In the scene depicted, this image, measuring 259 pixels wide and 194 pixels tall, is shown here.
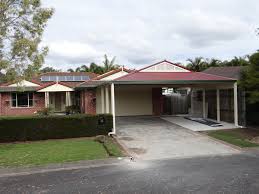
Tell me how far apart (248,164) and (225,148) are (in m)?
2.72

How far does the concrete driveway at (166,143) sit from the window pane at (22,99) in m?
15.6

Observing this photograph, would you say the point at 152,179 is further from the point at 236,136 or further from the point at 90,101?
the point at 90,101

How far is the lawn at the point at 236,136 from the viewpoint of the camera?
12.6 meters

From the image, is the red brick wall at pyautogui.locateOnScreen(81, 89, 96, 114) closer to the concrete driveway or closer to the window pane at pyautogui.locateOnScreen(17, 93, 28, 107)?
the window pane at pyautogui.locateOnScreen(17, 93, 28, 107)

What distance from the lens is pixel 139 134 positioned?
15906 mm

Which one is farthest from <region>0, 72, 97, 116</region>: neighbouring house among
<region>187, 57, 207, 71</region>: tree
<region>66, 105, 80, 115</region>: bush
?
<region>187, 57, 207, 71</region>: tree

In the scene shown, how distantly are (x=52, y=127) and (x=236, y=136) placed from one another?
29.3ft

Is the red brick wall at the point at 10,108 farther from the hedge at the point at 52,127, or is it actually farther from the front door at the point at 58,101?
the hedge at the point at 52,127

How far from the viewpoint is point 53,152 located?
38.0 feet

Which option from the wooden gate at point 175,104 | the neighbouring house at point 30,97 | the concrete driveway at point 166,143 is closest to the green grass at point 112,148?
the concrete driveway at point 166,143

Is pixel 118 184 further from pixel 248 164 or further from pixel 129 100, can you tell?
pixel 129 100

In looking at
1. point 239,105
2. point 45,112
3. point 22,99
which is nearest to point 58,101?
point 22,99

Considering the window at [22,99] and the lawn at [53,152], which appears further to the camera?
the window at [22,99]

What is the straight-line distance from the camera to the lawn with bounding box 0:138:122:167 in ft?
33.7
